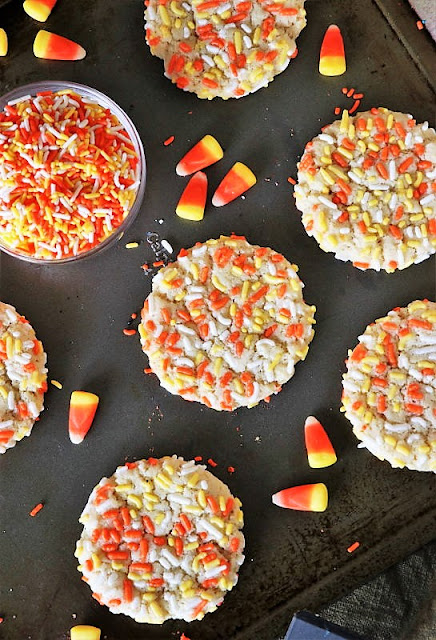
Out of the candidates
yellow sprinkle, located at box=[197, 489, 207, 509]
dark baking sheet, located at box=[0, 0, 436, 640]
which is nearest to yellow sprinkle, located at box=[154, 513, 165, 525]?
yellow sprinkle, located at box=[197, 489, 207, 509]

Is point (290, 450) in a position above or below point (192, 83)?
below

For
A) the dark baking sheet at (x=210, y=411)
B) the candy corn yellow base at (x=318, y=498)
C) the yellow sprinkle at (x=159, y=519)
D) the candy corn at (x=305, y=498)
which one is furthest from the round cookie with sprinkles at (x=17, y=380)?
the candy corn yellow base at (x=318, y=498)

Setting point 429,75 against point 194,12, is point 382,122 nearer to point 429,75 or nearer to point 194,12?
point 429,75

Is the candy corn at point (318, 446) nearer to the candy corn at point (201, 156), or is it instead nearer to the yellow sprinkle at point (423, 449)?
the yellow sprinkle at point (423, 449)

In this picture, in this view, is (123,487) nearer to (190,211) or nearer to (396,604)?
(190,211)

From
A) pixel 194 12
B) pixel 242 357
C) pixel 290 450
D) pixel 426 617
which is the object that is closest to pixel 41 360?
pixel 242 357

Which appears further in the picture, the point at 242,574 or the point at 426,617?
the point at 426,617

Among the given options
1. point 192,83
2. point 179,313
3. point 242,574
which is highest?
point 192,83

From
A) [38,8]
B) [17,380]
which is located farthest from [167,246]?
[38,8]

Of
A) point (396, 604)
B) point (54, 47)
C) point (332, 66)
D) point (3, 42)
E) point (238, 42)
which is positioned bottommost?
point (396, 604)
